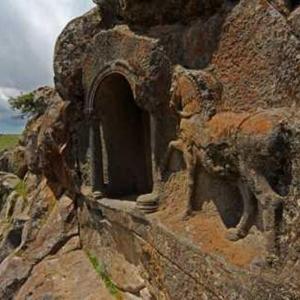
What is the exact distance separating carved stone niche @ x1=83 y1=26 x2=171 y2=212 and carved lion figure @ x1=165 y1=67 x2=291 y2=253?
388 millimetres

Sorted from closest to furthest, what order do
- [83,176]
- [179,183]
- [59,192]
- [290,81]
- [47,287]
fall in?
[290,81], [179,183], [47,287], [83,176], [59,192]

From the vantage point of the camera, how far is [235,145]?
5.99 metres

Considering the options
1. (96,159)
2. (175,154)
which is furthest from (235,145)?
(96,159)

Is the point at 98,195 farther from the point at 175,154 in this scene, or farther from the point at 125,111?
the point at 175,154

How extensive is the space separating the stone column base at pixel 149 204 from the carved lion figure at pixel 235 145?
0.65m

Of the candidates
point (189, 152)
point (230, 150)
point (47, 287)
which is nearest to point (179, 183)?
point (189, 152)

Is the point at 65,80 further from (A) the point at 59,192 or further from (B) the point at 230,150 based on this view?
(B) the point at 230,150

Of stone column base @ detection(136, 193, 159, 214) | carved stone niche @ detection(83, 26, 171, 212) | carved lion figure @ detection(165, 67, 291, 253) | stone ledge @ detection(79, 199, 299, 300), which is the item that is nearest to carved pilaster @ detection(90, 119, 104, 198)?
carved stone niche @ detection(83, 26, 171, 212)

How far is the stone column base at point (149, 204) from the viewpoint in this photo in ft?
25.3

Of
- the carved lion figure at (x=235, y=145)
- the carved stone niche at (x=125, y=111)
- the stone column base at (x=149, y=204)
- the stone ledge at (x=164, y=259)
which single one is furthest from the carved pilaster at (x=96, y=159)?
the carved lion figure at (x=235, y=145)

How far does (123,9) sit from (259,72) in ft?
9.07

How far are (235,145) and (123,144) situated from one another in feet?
13.5

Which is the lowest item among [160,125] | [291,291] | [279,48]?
[291,291]

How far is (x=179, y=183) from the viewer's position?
7703 mm
